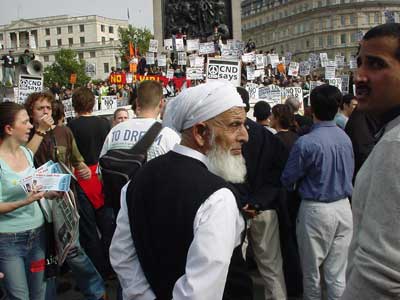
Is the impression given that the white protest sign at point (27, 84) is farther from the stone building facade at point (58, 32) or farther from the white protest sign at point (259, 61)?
the stone building facade at point (58, 32)

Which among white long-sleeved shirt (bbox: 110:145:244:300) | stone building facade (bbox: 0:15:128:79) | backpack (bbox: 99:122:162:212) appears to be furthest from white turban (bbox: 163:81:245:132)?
stone building facade (bbox: 0:15:128:79)

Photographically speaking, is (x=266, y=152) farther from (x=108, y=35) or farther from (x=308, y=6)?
(x=108, y=35)

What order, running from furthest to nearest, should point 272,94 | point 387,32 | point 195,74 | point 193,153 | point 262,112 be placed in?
point 195,74 → point 272,94 → point 262,112 → point 193,153 → point 387,32

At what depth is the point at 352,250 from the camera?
1733 millimetres

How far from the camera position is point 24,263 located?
3.65m

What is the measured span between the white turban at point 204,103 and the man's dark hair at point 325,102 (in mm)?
2218

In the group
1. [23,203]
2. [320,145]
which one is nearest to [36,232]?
[23,203]

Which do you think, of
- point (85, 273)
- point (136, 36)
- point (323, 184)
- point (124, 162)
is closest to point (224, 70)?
point (323, 184)

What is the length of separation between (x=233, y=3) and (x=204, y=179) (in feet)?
75.7

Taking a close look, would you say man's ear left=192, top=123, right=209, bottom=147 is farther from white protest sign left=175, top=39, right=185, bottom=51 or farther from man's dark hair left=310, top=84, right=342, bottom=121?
white protest sign left=175, top=39, right=185, bottom=51

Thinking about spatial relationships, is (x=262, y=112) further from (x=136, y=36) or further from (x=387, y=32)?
(x=136, y=36)

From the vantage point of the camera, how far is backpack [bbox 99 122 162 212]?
3646 mm

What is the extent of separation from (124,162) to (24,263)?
3.25 feet

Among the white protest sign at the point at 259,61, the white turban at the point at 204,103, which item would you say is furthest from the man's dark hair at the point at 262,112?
the white protest sign at the point at 259,61
